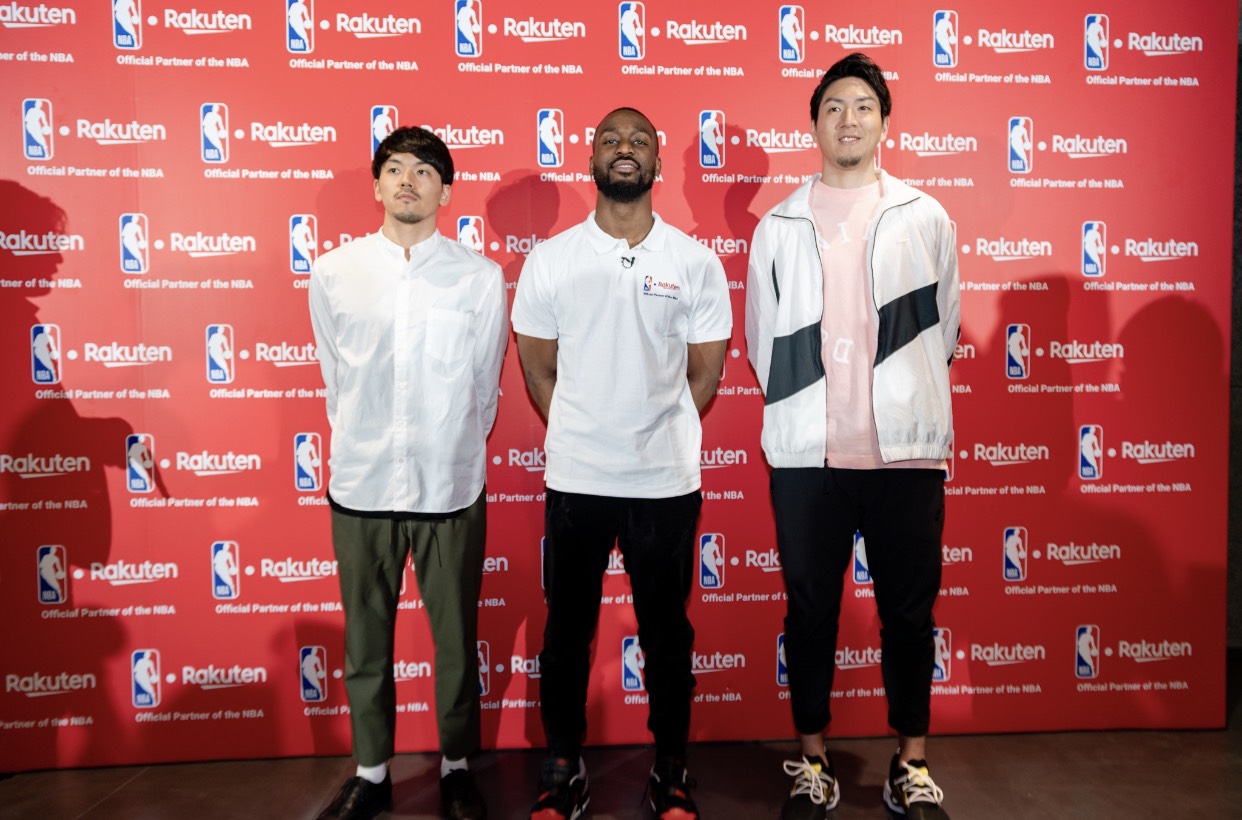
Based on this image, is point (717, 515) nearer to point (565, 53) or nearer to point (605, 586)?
point (605, 586)

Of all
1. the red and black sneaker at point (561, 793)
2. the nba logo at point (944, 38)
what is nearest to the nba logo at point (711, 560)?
the red and black sneaker at point (561, 793)

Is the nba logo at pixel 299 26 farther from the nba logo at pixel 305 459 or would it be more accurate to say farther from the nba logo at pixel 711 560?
the nba logo at pixel 711 560

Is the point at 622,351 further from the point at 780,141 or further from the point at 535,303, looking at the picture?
the point at 780,141

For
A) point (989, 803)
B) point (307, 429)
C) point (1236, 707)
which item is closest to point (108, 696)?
point (307, 429)

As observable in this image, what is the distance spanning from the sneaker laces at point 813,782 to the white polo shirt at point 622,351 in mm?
980

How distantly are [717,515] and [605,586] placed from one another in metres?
0.51

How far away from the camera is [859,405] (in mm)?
2373

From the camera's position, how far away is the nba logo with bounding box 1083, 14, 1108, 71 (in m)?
3.00

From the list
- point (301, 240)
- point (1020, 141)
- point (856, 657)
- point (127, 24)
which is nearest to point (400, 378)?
point (301, 240)

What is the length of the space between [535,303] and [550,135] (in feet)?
2.69

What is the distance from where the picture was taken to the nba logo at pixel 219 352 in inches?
113

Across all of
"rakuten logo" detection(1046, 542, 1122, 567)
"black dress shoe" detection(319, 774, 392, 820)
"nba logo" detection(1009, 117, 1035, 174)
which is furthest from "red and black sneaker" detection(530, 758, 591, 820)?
"nba logo" detection(1009, 117, 1035, 174)

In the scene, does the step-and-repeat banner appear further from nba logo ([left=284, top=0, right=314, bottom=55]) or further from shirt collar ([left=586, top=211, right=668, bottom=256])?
shirt collar ([left=586, top=211, right=668, bottom=256])

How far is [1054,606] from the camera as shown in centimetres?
309
